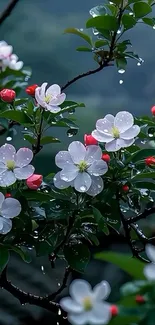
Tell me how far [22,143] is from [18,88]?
35.2 inches

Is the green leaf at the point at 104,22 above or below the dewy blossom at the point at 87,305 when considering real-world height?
below

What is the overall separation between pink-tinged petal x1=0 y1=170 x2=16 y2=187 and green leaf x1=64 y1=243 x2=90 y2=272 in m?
0.16

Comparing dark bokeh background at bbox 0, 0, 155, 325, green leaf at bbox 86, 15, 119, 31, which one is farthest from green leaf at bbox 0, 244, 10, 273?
dark bokeh background at bbox 0, 0, 155, 325

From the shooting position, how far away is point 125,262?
16.3 inches

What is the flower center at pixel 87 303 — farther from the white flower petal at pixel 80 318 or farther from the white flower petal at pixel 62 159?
the white flower petal at pixel 62 159

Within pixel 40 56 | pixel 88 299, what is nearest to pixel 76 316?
pixel 88 299

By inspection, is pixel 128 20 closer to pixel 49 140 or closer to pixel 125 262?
pixel 49 140

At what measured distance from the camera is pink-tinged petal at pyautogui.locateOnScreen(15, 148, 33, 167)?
830 mm

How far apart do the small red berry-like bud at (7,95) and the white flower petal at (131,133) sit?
167 millimetres

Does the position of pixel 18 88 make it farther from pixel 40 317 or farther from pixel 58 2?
pixel 58 2

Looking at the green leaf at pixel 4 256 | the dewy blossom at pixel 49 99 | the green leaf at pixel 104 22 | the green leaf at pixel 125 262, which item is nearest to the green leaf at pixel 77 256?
the green leaf at pixel 4 256

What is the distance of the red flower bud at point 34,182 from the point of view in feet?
2.71

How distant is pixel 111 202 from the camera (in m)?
0.86

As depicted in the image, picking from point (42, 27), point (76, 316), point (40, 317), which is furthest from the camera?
point (42, 27)
